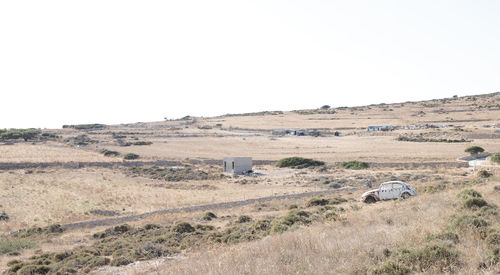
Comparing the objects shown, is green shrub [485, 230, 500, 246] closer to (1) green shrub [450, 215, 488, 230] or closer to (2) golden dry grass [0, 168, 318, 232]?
(1) green shrub [450, 215, 488, 230]

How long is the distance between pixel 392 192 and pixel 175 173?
4040cm

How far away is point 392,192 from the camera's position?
25984mm

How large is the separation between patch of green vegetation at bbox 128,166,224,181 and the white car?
32565mm

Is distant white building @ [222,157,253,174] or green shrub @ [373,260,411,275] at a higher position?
green shrub @ [373,260,411,275]

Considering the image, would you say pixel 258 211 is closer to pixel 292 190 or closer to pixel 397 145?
pixel 292 190

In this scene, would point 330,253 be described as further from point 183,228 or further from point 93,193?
point 93,193

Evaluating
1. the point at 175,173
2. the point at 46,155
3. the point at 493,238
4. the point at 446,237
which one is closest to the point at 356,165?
the point at 175,173

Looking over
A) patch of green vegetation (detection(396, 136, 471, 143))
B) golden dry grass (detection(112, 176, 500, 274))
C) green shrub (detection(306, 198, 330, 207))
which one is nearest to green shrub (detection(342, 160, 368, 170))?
green shrub (detection(306, 198, 330, 207))

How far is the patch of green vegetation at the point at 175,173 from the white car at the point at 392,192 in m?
32.6

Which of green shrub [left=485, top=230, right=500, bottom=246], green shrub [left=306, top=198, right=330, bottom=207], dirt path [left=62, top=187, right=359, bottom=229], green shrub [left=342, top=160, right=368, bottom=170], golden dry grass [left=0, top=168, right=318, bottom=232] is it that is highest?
green shrub [left=485, top=230, right=500, bottom=246]

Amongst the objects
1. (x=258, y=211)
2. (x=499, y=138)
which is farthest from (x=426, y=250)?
A: (x=499, y=138)

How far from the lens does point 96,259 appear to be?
1698 cm

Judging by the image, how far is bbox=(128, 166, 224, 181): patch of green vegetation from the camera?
190 feet

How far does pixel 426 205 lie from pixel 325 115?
157049mm
